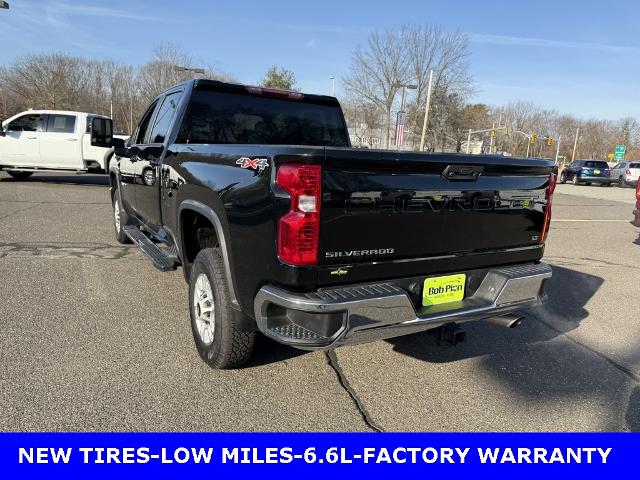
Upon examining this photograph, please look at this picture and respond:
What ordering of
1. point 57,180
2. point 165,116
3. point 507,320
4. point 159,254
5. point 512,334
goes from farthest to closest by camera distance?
point 57,180 < point 165,116 < point 159,254 < point 512,334 < point 507,320

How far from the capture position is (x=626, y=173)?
28562mm

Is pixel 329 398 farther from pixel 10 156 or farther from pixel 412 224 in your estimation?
pixel 10 156

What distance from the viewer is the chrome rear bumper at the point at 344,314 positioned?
A: 2.38 m

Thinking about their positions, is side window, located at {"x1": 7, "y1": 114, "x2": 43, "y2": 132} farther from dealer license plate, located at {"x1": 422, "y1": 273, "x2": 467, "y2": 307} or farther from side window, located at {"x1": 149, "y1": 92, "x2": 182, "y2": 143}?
dealer license plate, located at {"x1": 422, "y1": 273, "x2": 467, "y2": 307}

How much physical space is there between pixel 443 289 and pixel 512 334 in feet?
5.19

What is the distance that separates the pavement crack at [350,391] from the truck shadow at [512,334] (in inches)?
21.7

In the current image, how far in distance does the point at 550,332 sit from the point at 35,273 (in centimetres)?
531

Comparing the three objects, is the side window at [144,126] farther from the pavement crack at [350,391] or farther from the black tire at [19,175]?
the black tire at [19,175]

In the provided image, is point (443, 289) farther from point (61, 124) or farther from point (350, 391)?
point (61, 124)

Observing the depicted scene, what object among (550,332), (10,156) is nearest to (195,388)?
(550,332)

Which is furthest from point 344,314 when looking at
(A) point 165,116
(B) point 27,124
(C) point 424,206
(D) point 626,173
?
(D) point 626,173

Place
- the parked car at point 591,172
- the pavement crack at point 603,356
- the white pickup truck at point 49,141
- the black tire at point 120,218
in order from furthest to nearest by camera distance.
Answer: the parked car at point 591,172, the white pickup truck at point 49,141, the black tire at point 120,218, the pavement crack at point 603,356

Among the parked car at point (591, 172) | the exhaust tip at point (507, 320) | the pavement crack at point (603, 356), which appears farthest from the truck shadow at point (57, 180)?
the parked car at point (591, 172)

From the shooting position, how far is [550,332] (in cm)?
417
